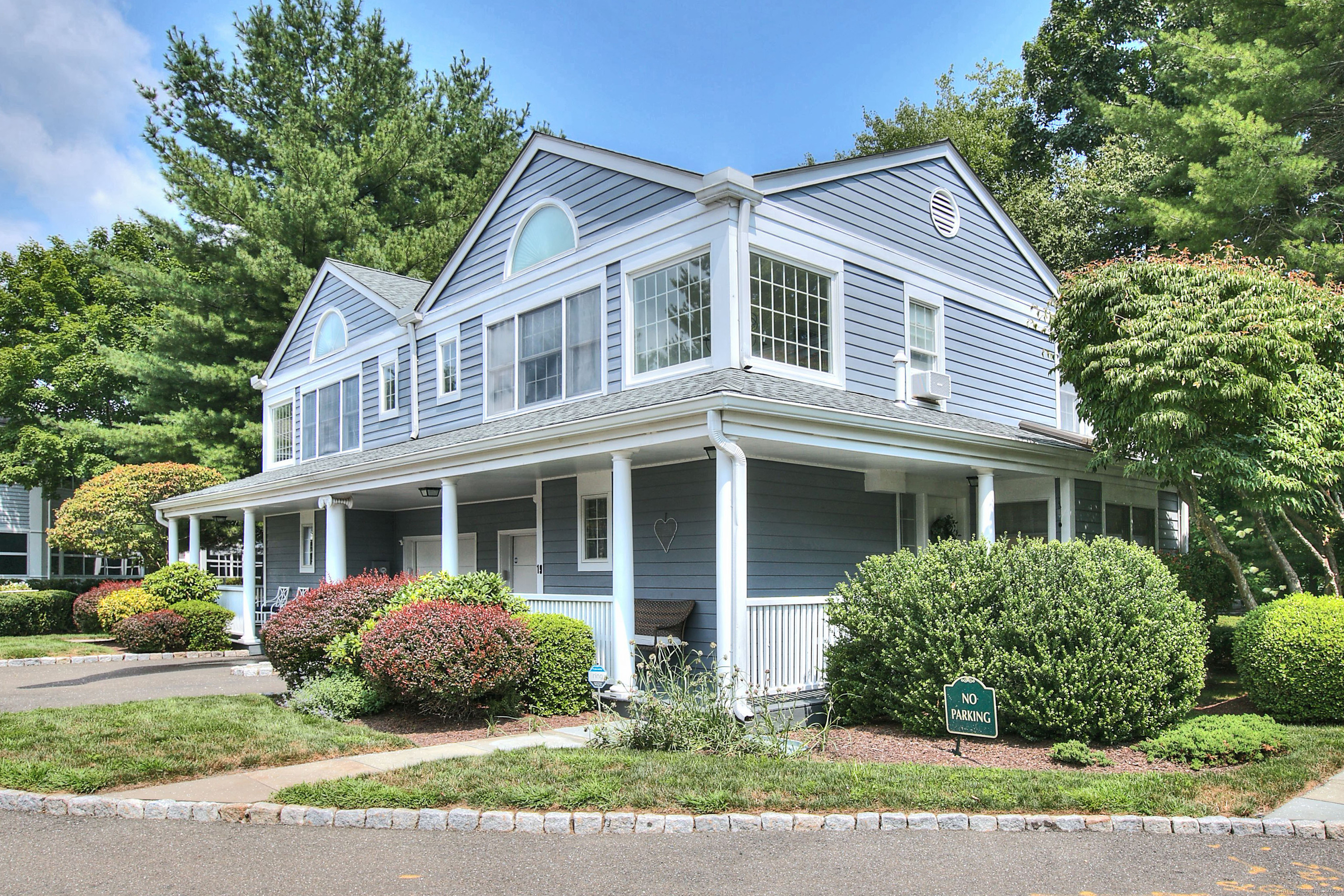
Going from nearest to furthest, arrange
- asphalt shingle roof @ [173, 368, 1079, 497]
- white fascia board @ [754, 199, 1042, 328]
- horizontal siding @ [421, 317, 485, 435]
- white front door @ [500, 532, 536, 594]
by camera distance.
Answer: asphalt shingle roof @ [173, 368, 1079, 497] < white fascia board @ [754, 199, 1042, 328] < horizontal siding @ [421, 317, 485, 435] < white front door @ [500, 532, 536, 594]

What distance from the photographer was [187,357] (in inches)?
1129

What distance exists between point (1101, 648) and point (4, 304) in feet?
126

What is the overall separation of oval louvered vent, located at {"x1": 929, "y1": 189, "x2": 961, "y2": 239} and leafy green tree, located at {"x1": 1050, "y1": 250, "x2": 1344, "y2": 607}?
114 inches

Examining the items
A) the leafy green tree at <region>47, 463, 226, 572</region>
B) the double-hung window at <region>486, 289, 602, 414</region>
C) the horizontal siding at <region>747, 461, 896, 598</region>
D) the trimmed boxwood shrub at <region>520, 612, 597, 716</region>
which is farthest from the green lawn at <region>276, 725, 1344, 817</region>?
the leafy green tree at <region>47, 463, 226, 572</region>

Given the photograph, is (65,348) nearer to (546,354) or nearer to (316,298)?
(316,298)

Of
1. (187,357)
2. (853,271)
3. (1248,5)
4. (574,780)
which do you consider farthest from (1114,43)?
(574,780)

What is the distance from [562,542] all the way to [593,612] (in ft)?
9.03

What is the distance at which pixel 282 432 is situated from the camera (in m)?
22.2

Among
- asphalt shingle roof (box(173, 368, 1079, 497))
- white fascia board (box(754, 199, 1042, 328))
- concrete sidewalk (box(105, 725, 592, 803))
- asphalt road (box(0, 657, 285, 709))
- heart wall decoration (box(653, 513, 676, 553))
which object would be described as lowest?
asphalt road (box(0, 657, 285, 709))

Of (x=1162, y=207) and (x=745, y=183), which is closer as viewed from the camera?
(x=745, y=183)

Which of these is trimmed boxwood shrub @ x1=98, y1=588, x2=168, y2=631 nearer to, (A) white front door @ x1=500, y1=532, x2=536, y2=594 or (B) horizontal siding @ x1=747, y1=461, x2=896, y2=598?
(A) white front door @ x1=500, y1=532, x2=536, y2=594

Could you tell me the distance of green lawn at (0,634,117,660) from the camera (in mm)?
17625

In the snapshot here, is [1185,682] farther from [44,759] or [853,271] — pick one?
[44,759]

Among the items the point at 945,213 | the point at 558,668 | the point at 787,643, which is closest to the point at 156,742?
the point at 558,668
